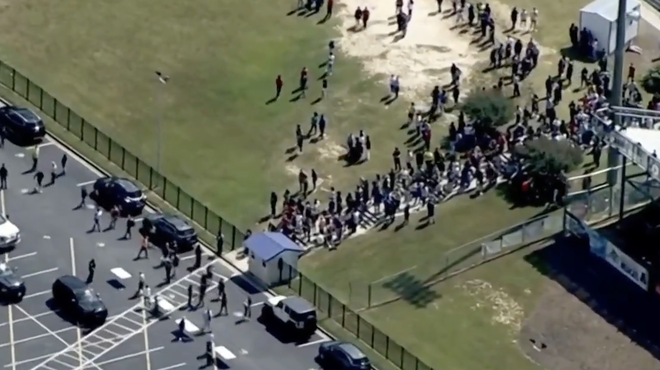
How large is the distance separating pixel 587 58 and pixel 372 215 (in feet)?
81.5

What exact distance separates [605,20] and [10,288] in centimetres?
4725

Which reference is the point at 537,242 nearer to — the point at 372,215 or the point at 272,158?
the point at 372,215

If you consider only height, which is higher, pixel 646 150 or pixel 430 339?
pixel 646 150

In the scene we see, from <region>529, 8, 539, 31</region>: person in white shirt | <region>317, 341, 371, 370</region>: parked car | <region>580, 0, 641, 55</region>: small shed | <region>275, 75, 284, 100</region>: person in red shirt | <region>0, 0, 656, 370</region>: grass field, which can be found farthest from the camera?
<region>529, 8, 539, 31</region>: person in white shirt

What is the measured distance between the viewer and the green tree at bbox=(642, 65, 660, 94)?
13888cm

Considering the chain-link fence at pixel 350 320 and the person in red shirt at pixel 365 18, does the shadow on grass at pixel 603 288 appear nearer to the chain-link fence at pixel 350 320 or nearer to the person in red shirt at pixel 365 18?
the chain-link fence at pixel 350 320

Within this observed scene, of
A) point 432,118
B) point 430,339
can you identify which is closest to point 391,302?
point 430,339

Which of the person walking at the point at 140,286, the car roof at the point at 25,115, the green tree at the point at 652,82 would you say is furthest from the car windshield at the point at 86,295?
the green tree at the point at 652,82

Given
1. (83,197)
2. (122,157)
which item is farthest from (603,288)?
(122,157)

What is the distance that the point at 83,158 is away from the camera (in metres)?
130

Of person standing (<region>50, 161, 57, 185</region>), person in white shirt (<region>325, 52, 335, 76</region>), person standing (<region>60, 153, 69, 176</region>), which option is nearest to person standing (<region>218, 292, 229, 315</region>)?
person standing (<region>50, 161, 57, 185</region>)

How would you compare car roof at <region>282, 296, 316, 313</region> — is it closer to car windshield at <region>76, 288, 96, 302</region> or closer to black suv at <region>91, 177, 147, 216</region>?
car windshield at <region>76, 288, 96, 302</region>

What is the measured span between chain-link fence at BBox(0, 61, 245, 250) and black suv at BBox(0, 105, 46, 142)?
285cm

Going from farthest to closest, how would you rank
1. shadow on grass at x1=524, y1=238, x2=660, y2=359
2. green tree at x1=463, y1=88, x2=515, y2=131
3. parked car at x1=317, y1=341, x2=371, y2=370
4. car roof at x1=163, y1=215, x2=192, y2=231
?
green tree at x1=463, y1=88, x2=515, y2=131
car roof at x1=163, y1=215, x2=192, y2=231
shadow on grass at x1=524, y1=238, x2=660, y2=359
parked car at x1=317, y1=341, x2=371, y2=370
